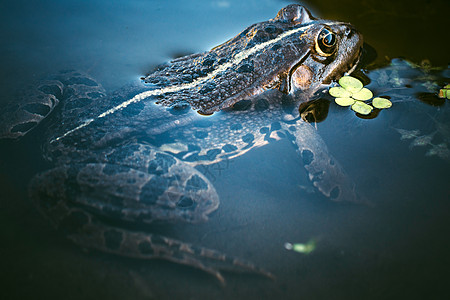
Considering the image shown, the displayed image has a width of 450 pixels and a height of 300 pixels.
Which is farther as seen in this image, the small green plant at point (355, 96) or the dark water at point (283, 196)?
the small green plant at point (355, 96)

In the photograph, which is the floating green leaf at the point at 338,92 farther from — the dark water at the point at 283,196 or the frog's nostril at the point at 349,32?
the frog's nostril at the point at 349,32

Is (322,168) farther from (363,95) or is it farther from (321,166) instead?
(363,95)

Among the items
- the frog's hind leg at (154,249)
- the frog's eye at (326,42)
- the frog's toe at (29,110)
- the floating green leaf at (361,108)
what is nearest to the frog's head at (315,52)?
the frog's eye at (326,42)

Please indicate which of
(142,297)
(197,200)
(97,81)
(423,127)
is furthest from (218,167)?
(423,127)

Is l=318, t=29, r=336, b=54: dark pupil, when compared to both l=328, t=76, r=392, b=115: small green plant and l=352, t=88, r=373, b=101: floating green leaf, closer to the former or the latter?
l=328, t=76, r=392, b=115: small green plant

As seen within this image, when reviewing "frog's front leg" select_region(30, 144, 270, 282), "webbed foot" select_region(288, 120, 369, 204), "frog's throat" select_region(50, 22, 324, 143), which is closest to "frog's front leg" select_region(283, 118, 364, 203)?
"webbed foot" select_region(288, 120, 369, 204)

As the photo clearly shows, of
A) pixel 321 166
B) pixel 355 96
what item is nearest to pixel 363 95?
pixel 355 96
